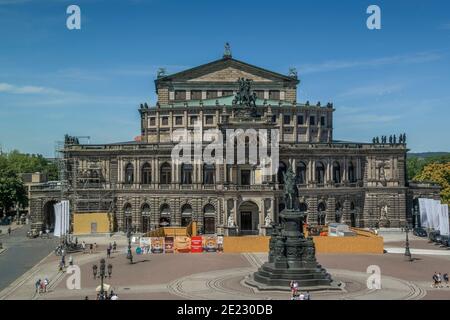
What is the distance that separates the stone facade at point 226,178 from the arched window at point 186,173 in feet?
0.52

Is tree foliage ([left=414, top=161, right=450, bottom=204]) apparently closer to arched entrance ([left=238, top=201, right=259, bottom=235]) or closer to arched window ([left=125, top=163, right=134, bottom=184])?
arched entrance ([left=238, top=201, right=259, bottom=235])

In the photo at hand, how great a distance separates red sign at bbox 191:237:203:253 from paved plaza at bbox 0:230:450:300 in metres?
2.62

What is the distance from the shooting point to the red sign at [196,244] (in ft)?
225

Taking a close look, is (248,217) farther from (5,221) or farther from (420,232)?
(5,221)

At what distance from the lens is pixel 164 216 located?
8900 centimetres

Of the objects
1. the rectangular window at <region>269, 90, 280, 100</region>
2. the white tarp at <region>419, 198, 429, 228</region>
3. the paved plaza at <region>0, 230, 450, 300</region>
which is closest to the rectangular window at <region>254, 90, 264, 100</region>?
the rectangular window at <region>269, 90, 280, 100</region>

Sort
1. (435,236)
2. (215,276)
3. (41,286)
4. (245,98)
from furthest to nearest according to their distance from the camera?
(245,98) < (435,236) < (215,276) < (41,286)

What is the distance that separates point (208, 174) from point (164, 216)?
31.6ft

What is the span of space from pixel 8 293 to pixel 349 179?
61.6 meters

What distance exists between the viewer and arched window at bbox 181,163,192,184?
292ft

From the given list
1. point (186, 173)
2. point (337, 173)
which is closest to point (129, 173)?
point (186, 173)

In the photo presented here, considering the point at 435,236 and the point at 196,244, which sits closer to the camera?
the point at 196,244

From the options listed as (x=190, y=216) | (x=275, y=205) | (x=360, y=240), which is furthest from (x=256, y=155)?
(x=360, y=240)
